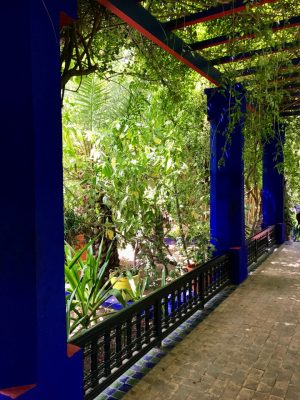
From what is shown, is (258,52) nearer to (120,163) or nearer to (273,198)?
(120,163)

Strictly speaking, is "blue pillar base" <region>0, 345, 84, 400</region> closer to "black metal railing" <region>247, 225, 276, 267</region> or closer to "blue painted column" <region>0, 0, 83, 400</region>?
"blue painted column" <region>0, 0, 83, 400</region>

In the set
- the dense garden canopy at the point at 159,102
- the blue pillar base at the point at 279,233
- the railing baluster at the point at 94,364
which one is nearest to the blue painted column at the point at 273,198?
the blue pillar base at the point at 279,233

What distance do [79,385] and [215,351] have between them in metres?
1.75

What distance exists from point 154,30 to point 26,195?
87.5 inches

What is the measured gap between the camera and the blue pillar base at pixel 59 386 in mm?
1975

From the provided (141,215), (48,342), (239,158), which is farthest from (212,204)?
(48,342)

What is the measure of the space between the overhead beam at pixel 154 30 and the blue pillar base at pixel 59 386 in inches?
98.2

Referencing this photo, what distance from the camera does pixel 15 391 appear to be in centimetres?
197

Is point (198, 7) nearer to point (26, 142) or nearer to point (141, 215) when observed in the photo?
point (26, 142)

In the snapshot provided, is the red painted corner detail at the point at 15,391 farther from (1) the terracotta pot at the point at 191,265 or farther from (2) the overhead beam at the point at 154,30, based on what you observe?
(1) the terracotta pot at the point at 191,265

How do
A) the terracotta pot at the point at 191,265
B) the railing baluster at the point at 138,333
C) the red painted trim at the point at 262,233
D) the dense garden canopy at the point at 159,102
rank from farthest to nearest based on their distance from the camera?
the red painted trim at the point at 262,233 < the terracotta pot at the point at 191,265 < the dense garden canopy at the point at 159,102 < the railing baluster at the point at 138,333

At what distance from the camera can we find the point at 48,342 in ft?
6.94

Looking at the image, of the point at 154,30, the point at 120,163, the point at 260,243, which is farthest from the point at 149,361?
the point at 260,243

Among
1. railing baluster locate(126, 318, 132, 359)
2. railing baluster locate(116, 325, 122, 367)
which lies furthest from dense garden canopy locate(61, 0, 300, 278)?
railing baluster locate(116, 325, 122, 367)
